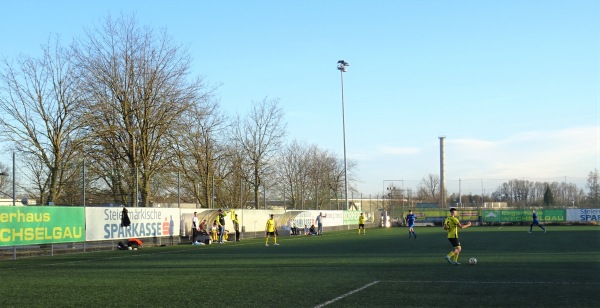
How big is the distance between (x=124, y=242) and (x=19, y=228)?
7915 mm

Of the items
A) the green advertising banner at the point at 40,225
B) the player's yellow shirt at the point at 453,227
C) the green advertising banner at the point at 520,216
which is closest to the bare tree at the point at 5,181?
the green advertising banner at the point at 40,225

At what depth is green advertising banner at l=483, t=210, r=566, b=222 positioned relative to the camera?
72375 millimetres

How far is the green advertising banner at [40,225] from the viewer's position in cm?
2484

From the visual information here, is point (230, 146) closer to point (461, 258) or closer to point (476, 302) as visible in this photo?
point (461, 258)

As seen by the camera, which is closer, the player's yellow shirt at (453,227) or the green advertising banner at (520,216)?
the player's yellow shirt at (453,227)

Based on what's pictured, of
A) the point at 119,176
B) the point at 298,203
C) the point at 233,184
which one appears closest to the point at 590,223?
the point at 298,203

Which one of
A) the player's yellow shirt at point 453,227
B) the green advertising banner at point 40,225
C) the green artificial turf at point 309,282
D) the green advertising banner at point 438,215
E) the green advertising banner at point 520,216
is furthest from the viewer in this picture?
the green advertising banner at point 438,215

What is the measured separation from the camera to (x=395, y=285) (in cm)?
1441

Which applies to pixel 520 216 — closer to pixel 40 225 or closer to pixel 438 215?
pixel 438 215

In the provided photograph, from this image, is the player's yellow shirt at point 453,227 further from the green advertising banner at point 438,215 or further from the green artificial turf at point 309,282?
the green advertising banner at point 438,215

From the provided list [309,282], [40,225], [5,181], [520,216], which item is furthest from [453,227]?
[520,216]

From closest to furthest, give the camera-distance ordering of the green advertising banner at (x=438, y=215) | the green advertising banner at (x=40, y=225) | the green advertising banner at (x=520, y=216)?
the green advertising banner at (x=40, y=225), the green advertising banner at (x=520, y=216), the green advertising banner at (x=438, y=215)

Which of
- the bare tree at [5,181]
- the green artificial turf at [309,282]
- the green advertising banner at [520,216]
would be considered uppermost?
the bare tree at [5,181]

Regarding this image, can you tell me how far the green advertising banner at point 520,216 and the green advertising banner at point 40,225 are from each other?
55374mm
